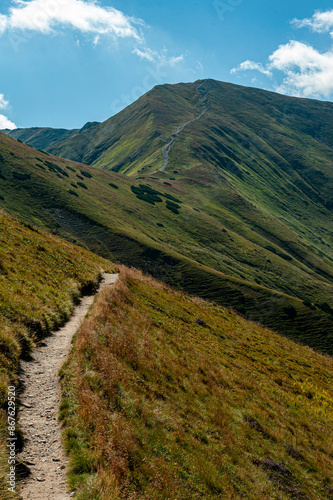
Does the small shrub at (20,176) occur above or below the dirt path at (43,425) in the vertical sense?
above

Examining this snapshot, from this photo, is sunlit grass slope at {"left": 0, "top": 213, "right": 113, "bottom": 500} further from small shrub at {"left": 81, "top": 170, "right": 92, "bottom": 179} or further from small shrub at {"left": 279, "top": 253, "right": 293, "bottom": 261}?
small shrub at {"left": 279, "top": 253, "right": 293, "bottom": 261}

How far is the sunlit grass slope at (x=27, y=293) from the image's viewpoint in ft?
30.2

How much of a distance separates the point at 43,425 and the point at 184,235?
104 m

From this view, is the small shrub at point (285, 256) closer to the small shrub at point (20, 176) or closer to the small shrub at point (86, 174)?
the small shrub at point (86, 174)

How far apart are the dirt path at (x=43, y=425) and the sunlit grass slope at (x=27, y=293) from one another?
585 mm

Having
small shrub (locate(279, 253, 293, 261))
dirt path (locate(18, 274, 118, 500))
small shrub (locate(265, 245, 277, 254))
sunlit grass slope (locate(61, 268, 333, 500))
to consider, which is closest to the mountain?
small shrub (locate(265, 245, 277, 254))

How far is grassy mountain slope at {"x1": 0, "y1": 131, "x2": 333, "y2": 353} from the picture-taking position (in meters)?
65.8

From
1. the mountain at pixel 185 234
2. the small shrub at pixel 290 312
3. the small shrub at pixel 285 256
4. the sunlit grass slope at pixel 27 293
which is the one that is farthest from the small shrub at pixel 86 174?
the sunlit grass slope at pixel 27 293

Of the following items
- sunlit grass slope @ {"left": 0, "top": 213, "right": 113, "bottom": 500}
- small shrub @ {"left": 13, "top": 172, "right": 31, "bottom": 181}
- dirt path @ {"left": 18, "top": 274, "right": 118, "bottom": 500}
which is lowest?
dirt path @ {"left": 18, "top": 274, "right": 118, "bottom": 500}

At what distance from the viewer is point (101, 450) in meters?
6.90

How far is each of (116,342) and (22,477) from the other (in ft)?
23.1

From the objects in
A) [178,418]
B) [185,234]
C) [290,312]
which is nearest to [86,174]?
[185,234]

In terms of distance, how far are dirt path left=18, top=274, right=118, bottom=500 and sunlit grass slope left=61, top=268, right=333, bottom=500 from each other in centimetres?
32

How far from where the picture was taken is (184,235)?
11094 cm
